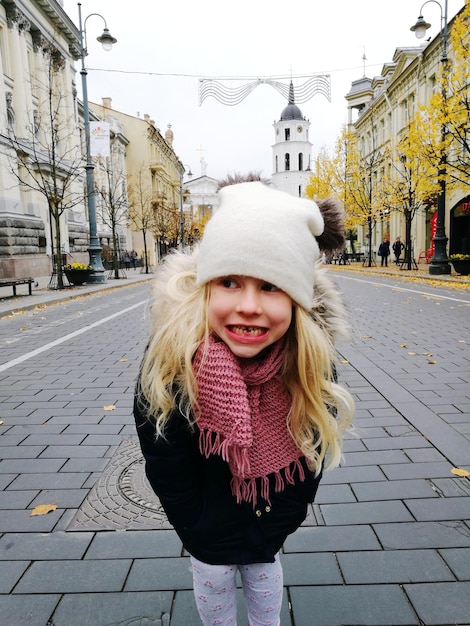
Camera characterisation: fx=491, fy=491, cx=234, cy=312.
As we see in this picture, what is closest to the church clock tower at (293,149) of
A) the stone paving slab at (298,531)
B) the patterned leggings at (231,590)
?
the stone paving slab at (298,531)

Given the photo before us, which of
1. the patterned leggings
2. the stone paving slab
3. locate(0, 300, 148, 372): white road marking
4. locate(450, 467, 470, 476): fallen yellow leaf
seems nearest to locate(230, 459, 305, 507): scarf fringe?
the patterned leggings

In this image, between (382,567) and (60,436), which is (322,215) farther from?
(60,436)

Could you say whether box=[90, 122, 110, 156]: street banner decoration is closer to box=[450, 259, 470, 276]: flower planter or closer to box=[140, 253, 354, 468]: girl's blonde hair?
box=[450, 259, 470, 276]: flower planter

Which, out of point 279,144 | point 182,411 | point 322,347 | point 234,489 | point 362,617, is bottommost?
point 362,617

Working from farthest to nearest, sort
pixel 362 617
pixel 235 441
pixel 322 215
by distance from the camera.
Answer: pixel 362 617 < pixel 322 215 < pixel 235 441

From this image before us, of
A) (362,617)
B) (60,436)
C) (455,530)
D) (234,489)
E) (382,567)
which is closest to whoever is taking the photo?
(234,489)

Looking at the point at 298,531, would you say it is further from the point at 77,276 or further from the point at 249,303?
the point at 77,276

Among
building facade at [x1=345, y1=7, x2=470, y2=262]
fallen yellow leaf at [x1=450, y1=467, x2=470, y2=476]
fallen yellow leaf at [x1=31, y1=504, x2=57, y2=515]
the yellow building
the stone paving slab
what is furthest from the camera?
the yellow building

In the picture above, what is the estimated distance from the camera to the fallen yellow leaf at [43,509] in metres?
2.69

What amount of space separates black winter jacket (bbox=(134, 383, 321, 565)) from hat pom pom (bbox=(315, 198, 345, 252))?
2.50 feet

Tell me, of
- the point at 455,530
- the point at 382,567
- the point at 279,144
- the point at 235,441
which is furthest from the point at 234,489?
the point at 279,144

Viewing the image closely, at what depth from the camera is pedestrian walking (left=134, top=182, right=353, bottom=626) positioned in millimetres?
1479

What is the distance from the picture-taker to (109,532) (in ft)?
8.22

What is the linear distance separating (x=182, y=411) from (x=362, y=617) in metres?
1.19
